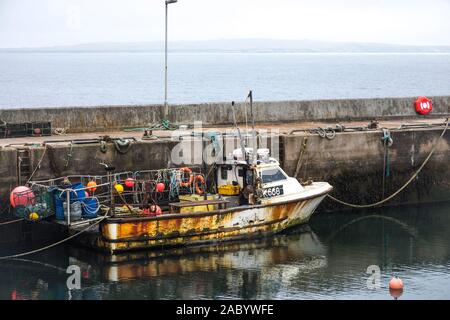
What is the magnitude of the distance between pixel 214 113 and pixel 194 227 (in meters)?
7.37

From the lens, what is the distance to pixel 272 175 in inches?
935

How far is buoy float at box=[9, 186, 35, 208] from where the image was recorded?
849 inches

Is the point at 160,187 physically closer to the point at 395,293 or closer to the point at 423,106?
the point at 395,293

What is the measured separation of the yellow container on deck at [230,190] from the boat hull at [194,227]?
26.4 inches

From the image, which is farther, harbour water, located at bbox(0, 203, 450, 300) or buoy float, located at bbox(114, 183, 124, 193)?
buoy float, located at bbox(114, 183, 124, 193)

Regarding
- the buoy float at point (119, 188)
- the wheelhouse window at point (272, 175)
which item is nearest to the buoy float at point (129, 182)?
the buoy float at point (119, 188)

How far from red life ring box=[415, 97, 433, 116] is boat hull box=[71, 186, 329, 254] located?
30.1ft

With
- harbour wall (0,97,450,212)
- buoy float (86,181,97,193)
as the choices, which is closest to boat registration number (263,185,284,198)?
harbour wall (0,97,450,212)

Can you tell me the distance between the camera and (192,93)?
3194 inches

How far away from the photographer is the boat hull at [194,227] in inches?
858

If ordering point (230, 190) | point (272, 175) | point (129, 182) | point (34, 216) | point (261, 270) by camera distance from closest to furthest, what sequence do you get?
point (34, 216) → point (261, 270) → point (129, 182) → point (230, 190) → point (272, 175)

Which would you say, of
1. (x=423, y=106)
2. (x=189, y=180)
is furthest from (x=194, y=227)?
(x=423, y=106)

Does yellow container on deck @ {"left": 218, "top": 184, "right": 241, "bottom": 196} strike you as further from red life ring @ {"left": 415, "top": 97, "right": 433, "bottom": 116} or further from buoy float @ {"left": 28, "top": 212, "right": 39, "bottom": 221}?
red life ring @ {"left": 415, "top": 97, "right": 433, "bottom": 116}

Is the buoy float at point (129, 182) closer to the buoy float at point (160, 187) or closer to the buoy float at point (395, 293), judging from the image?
the buoy float at point (160, 187)
